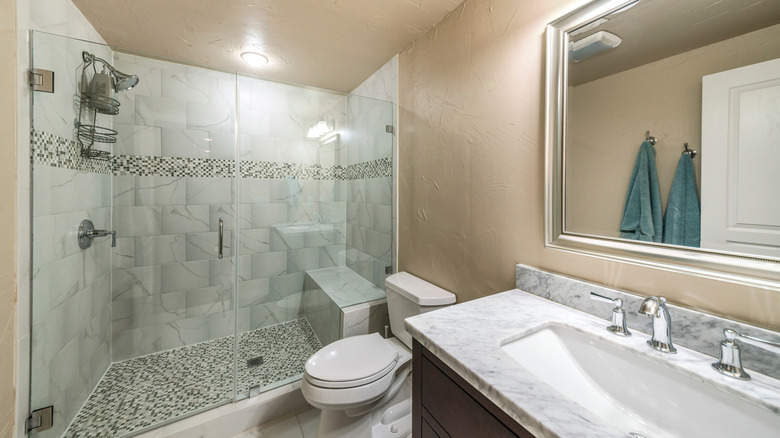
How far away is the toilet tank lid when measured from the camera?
1426mm

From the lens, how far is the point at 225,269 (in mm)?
2135

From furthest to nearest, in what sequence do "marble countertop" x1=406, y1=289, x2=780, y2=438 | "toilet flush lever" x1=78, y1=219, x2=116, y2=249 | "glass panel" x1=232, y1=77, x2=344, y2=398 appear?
"glass panel" x1=232, y1=77, x2=344, y2=398 < "toilet flush lever" x1=78, y1=219, x2=116, y2=249 < "marble countertop" x1=406, y1=289, x2=780, y2=438

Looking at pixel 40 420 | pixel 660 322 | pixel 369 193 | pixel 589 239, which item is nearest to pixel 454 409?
pixel 660 322

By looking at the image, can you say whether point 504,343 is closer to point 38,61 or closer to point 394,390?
point 394,390

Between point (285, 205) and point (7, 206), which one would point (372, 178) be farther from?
point (7, 206)

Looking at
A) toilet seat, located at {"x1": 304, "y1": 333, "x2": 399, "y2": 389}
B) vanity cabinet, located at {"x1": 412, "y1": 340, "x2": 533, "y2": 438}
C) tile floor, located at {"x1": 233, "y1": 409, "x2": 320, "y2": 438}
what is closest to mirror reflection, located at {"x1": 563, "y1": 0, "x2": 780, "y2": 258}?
vanity cabinet, located at {"x1": 412, "y1": 340, "x2": 533, "y2": 438}

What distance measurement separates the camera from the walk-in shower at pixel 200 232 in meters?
1.52

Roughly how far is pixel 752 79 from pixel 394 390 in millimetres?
1649

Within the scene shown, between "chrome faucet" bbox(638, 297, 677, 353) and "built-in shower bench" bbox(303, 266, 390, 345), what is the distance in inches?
58.9

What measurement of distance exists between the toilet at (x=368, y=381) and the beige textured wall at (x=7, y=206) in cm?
108

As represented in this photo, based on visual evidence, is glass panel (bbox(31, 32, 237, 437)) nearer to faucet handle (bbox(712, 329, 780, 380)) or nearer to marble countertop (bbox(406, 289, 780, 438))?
marble countertop (bbox(406, 289, 780, 438))

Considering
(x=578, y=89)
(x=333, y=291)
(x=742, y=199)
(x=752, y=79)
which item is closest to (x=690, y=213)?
(x=742, y=199)

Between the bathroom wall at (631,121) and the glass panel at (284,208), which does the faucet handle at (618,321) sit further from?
the glass panel at (284,208)

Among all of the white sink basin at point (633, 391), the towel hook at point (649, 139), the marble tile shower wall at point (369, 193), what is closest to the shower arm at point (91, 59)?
the marble tile shower wall at point (369, 193)
